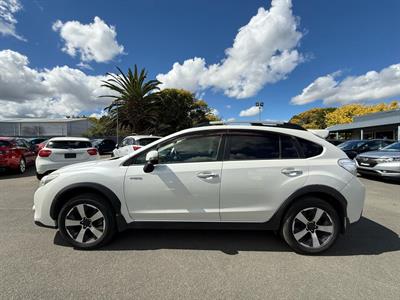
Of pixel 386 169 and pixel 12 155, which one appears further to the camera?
pixel 12 155

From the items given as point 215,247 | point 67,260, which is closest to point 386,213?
point 215,247

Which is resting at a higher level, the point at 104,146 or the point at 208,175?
the point at 104,146

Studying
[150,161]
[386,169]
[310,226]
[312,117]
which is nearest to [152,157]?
[150,161]

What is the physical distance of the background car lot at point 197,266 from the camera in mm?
2287

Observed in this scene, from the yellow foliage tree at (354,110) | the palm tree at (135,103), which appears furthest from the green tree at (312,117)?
the palm tree at (135,103)

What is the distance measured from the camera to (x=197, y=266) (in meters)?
2.72

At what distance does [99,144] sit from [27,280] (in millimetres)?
19081

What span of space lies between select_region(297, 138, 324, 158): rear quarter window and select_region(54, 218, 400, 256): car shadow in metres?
1.31

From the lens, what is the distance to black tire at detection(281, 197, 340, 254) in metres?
2.97

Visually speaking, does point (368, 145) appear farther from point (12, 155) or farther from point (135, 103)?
point (135, 103)

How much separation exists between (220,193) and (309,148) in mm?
1371

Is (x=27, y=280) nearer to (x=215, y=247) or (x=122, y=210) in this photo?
(x=122, y=210)

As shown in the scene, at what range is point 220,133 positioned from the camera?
126 inches

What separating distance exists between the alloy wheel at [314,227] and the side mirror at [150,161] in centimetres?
197
